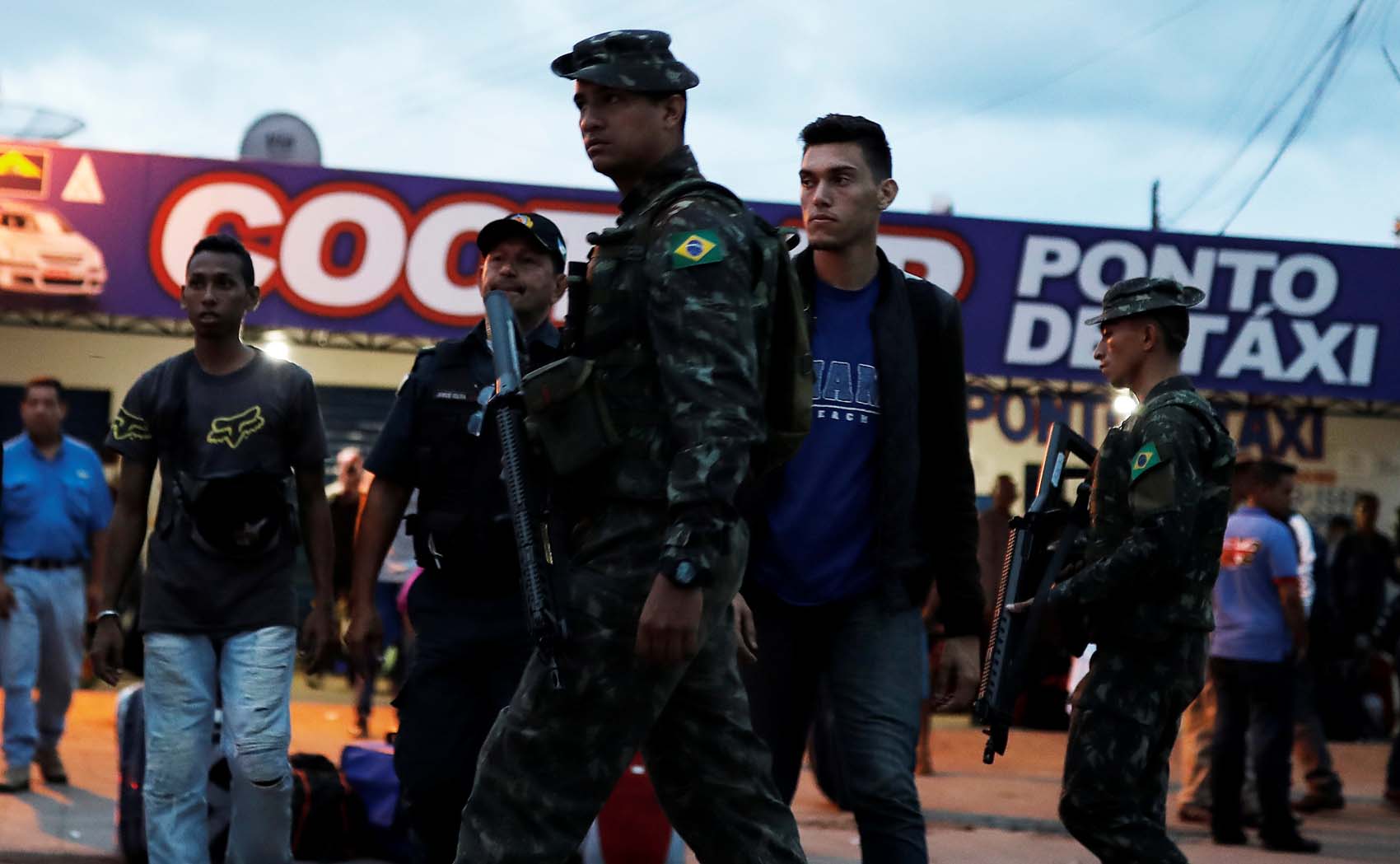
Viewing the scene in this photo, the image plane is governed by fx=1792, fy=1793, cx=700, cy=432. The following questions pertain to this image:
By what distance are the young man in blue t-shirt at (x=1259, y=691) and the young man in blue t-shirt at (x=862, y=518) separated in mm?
4404

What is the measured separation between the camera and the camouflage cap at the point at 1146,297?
506 cm

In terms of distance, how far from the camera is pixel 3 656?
8.42m

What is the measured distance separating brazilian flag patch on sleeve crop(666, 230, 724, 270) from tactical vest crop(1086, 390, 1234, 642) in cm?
209

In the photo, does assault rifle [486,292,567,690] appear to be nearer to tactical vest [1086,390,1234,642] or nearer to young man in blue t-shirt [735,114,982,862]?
young man in blue t-shirt [735,114,982,862]

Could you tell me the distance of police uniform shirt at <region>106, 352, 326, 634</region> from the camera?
16.5 ft

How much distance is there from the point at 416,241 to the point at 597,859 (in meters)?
8.66

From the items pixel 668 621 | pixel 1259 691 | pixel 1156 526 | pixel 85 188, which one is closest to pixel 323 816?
pixel 1156 526

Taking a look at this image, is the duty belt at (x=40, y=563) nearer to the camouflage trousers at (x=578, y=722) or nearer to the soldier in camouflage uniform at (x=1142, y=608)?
the soldier in camouflage uniform at (x=1142, y=608)

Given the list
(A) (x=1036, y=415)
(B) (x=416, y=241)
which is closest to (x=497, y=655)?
(B) (x=416, y=241)

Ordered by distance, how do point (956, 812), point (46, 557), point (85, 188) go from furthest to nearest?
point (85, 188)
point (956, 812)
point (46, 557)

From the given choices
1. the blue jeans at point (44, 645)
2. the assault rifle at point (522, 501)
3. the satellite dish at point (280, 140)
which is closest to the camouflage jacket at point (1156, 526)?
the assault rifle at point (522, 501)

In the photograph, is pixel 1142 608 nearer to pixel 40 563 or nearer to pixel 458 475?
pixel 458 475

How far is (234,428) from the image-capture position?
515 cm

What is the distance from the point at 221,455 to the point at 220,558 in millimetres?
295
